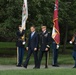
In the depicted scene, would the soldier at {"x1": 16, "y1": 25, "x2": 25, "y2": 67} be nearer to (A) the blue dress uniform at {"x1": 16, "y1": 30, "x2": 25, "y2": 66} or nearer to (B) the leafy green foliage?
(A) the blue dress uniform at {"x1": 16, "y1": 30, "x2": 25, "y2": 66}

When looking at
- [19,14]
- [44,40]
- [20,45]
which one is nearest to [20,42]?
[20,45]

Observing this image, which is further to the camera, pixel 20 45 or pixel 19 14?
pixel 19 14

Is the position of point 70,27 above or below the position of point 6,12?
below

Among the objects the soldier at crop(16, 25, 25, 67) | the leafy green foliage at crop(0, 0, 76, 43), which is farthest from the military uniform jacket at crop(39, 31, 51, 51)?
the leafy green foliage at crop(0, 0, 76, 43)

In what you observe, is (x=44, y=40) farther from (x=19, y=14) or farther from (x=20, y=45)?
(x=19, y=14)

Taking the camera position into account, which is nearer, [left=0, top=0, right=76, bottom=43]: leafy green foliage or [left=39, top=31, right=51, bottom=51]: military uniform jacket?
[left=39, top=31, right=51, bottom=51]: military uniform jacket

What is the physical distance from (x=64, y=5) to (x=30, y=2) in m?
3.79

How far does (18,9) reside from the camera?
2422 centimetres

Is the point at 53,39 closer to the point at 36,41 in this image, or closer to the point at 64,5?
the point at 36,41

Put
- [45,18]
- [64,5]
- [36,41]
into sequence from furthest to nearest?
1. [64,5]
2. [45,18]
3. [36,41]

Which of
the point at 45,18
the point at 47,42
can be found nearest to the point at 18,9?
the point at 45,18

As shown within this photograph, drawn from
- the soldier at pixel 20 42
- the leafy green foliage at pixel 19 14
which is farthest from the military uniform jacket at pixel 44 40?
the leafy green foliage at pixel 19 14

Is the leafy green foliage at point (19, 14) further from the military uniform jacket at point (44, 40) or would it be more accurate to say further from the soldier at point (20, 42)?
the military uniform jacket at point (44, 40)

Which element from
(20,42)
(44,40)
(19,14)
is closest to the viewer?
(44,40)
